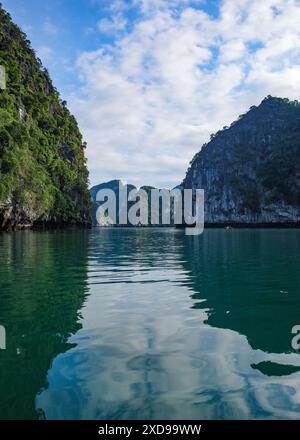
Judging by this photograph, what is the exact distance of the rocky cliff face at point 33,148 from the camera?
58.0 m

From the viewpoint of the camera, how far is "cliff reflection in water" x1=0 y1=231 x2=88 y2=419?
19.1 feet

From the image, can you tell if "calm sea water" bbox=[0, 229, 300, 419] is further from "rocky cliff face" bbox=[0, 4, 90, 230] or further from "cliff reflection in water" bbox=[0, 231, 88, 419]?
"rocky cliff face" bbox=[0, 4, 90, 230]

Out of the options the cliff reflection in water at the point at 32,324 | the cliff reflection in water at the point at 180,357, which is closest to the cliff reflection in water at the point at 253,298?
the cliff reflection in water at the point at 180,357

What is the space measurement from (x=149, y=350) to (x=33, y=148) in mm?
75485

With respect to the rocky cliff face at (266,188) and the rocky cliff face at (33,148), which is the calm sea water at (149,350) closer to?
the rocky cliff face at (33,148)

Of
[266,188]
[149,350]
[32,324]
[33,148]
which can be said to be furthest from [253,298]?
[266,188]

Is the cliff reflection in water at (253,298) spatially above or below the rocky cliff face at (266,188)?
below

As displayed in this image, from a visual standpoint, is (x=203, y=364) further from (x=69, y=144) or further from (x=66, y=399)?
(x=69, y=144)

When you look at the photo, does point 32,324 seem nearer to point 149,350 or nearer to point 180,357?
point 149,350

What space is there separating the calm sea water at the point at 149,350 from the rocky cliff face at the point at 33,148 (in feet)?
138

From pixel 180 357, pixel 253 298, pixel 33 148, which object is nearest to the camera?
pixel 180 357

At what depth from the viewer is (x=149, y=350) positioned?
7809mm

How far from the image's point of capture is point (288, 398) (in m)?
5.64
